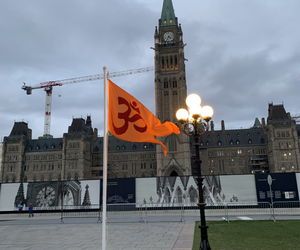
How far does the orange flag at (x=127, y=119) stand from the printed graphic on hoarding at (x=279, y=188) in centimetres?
2656

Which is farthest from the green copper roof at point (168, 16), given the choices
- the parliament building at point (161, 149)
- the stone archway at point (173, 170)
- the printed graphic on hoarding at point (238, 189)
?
the printed graphic on hoarding at point (238, 189)

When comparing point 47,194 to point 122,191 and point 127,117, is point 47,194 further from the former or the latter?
point 127,117

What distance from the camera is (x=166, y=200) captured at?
1342 inches

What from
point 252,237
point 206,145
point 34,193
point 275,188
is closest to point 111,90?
point 252,237

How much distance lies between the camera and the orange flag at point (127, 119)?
888 centimetres

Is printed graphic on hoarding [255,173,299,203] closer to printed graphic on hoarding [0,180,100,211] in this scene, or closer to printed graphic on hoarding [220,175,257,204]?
printed graphic on hoarding [220,175,257,204]

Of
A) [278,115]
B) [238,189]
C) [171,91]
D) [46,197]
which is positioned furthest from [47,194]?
[278,115]

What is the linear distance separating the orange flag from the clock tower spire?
70638 millimetres

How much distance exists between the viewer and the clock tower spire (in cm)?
8212

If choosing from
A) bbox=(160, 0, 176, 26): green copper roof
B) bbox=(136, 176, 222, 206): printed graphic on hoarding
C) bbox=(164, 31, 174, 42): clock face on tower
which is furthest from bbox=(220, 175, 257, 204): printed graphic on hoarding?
bbox=(160, 0, 176, 26): green copper roof

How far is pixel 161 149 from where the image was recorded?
83.4 m

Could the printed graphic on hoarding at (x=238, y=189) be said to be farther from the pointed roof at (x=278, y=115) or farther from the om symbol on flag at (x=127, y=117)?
the pointed roof at (x=278, y=115)

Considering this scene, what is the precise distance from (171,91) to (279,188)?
6027 centimetres

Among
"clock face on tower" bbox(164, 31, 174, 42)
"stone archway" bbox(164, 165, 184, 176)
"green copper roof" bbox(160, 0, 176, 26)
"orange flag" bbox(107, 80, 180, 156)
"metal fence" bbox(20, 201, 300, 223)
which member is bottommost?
"metal fence" bbox(20, 201, 300, 223)
